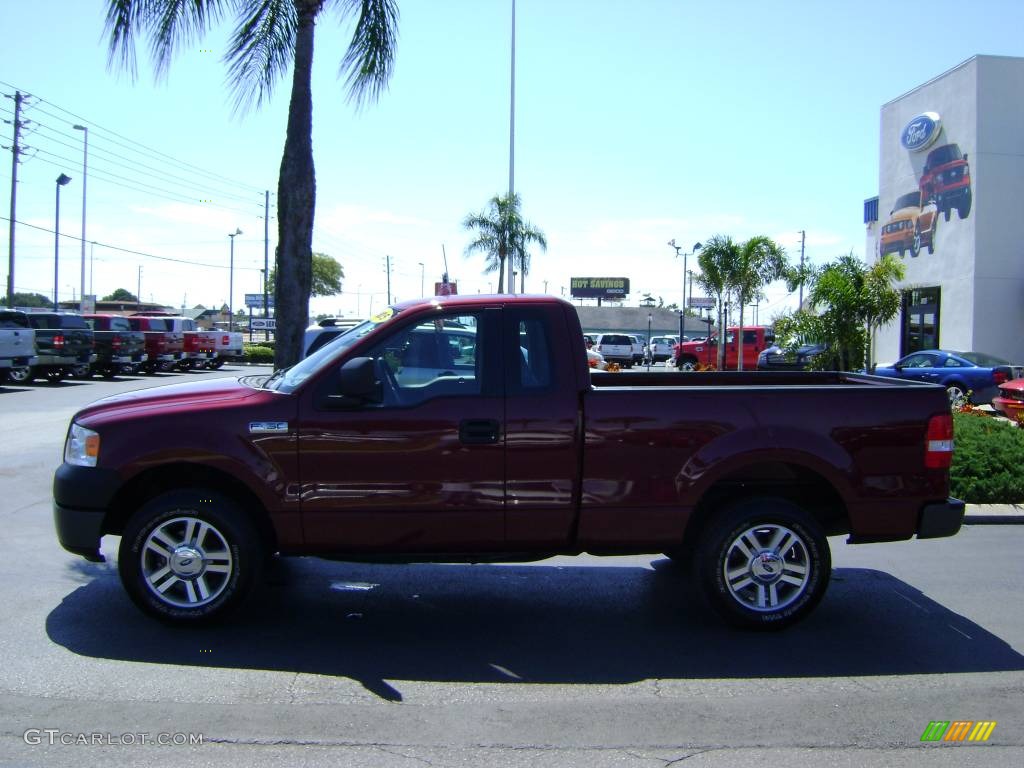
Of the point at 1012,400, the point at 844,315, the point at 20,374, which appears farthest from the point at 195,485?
the point at 20,374

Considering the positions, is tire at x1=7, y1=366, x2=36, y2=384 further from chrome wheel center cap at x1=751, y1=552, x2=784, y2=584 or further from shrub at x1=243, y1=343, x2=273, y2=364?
chrome wheel center cap at x1=751, y1=552, x2=784, y2=584

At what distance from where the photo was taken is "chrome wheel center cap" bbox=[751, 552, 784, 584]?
5629 mm

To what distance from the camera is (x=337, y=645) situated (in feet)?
17.7

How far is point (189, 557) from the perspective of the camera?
5.43 meters

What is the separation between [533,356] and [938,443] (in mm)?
2536

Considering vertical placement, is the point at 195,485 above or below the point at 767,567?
above

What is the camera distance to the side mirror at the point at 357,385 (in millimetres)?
5234

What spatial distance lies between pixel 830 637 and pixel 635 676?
56.5 inches

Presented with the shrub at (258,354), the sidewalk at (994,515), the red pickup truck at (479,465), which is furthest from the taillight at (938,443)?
the shrub at (258,354)

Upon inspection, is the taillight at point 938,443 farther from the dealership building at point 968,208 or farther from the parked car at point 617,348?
the parked car at point 617,348

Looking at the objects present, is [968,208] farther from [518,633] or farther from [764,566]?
[518,633]

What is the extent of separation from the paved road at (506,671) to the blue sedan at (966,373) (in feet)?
47.2

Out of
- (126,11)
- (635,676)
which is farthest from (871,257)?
(635,676)

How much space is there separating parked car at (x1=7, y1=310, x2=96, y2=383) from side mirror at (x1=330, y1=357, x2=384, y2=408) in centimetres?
2203
